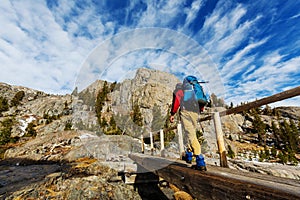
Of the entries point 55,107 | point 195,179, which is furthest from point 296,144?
point 55,107

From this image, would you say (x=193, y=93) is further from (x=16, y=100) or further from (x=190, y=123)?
(x=16, y=100)

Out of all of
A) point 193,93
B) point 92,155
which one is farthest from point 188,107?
point 92,155

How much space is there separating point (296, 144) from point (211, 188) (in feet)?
150

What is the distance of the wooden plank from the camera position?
138 centimetres

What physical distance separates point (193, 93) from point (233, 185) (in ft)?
5.40

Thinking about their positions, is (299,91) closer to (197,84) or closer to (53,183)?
(197,84)

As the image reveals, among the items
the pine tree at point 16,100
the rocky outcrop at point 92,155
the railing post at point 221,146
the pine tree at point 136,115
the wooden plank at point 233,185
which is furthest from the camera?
the pine tree at point 16,100

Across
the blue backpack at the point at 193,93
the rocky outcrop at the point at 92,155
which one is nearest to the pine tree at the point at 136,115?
the rocky outcrop at the point at 92,155

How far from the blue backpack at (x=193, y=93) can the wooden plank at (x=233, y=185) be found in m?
1.17

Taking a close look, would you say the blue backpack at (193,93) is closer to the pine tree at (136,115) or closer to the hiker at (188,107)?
the hiker at (188,107)

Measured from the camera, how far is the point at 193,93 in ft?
9.89

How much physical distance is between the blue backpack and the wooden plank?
117 cm

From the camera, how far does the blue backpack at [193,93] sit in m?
2.98

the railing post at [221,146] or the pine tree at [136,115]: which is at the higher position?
the pine tree at [136,115]
